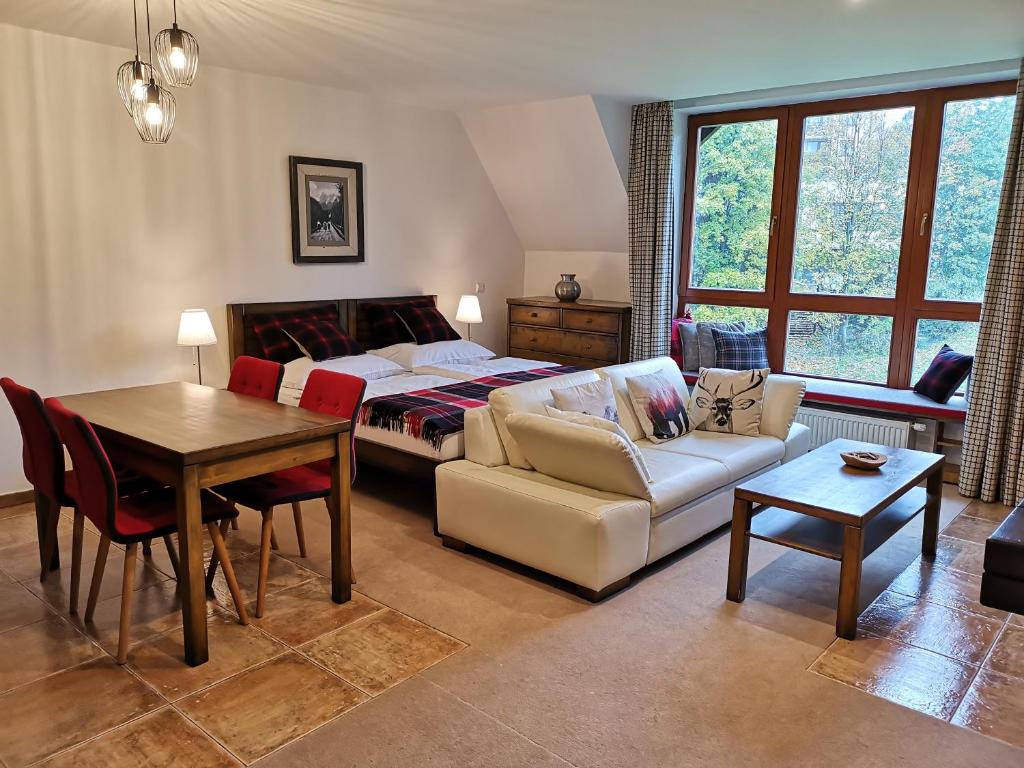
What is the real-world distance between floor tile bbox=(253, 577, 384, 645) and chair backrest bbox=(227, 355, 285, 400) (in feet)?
3.17

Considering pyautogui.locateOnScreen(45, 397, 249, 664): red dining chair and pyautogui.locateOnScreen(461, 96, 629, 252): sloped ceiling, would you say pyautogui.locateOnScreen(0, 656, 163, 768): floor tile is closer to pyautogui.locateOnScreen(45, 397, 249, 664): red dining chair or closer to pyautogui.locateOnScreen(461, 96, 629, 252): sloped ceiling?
pyautogui.locateOnScreen(45, 397, 249, 664): red dining chair

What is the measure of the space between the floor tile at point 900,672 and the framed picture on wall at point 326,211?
4.20 m

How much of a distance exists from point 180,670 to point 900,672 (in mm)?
2504

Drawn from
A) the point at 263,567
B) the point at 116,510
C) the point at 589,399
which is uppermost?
the point at 589,399

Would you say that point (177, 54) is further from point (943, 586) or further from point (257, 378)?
point (943, 586)

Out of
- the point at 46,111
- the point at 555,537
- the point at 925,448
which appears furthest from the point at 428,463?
the point at 925,448

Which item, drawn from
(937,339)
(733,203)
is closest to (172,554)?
(733,203)

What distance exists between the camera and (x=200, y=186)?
4.81 meters

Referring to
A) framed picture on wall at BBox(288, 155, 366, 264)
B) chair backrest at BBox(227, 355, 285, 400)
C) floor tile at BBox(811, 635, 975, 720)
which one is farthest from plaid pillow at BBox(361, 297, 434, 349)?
floor tile at BBox(811, 635, 975, 720)

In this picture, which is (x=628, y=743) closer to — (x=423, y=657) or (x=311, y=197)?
(x=423, y=657)

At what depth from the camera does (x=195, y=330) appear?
4.54 meters

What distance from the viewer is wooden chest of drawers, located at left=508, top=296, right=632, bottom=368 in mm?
6145

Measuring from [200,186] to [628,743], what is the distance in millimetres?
4179

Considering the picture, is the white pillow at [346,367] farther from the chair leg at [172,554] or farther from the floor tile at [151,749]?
the floor tile at [151,749]
